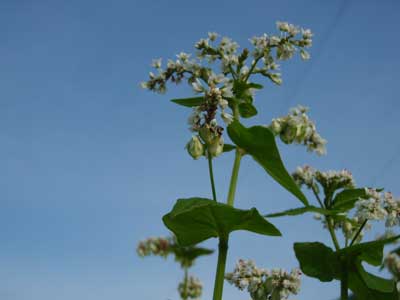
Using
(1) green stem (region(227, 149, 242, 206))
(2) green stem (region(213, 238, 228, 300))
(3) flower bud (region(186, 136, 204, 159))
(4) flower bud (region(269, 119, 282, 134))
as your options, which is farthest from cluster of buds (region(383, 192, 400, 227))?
(3) flower bud (region(186, 136, 204, 159))

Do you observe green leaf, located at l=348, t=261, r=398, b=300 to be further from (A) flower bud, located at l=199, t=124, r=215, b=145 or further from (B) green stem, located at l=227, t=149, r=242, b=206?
(A) flower bud, located at l=199, t=124, r=215, b=145

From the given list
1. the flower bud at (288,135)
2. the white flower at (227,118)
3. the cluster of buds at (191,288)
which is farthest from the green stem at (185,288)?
the white flower at (227,118)

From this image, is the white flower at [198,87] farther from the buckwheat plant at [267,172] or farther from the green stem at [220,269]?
the green stem at [220,269]

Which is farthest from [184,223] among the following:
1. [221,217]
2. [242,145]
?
[242,145]

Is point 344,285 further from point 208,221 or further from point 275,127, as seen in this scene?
point 275,127

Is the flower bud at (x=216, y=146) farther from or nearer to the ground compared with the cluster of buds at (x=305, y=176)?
nearer to the ground

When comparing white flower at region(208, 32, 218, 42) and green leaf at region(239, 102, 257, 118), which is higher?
white flower at region(208, 32, 218, 42)

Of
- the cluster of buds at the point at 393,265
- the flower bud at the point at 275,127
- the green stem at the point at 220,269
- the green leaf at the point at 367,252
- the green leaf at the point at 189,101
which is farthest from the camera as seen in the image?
the cluster of buds at the point at 393,265

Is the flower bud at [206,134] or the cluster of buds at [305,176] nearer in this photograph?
the flower bud at [206,134]
